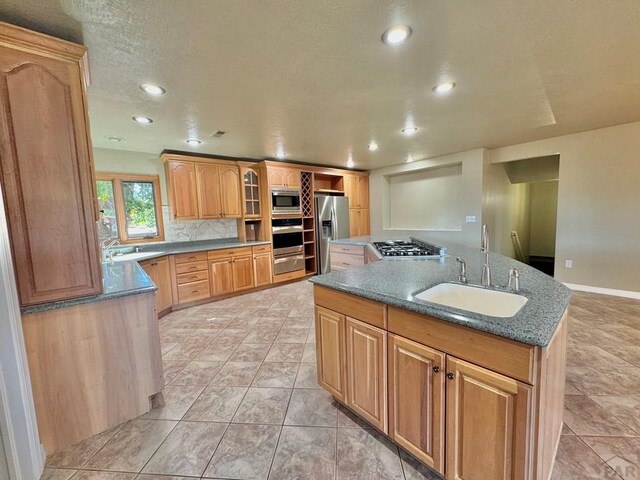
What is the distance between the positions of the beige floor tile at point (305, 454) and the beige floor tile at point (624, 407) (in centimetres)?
175

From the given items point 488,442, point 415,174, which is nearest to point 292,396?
point 488,442

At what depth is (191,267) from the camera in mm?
3908

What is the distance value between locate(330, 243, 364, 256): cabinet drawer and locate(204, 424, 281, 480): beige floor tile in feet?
8.32

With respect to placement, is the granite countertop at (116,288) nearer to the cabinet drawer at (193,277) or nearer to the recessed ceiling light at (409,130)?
the cabinet drawer at (193,277)

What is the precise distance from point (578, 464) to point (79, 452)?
2.68m

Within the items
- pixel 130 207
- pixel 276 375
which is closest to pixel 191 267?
pixel 130 207

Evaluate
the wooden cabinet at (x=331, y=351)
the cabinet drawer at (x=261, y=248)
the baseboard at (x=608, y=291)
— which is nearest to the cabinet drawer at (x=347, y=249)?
the cabinet drawer at (x=261, y=248)

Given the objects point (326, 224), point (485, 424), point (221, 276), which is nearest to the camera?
point (485, 424)

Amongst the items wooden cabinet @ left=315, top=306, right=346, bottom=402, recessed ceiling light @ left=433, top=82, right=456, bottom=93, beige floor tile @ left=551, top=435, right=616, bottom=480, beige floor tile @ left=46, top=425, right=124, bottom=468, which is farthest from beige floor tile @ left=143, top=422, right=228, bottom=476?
recessed ceiling light @ left=433, top=82, right=456, bottom=93

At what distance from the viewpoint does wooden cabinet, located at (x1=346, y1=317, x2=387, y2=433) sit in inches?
55.5

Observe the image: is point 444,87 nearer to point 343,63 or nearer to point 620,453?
point 343,63

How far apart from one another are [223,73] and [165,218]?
3.04 meters

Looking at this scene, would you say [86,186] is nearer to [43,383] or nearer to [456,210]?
[43,383]

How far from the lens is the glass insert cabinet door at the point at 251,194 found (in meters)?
4.72
